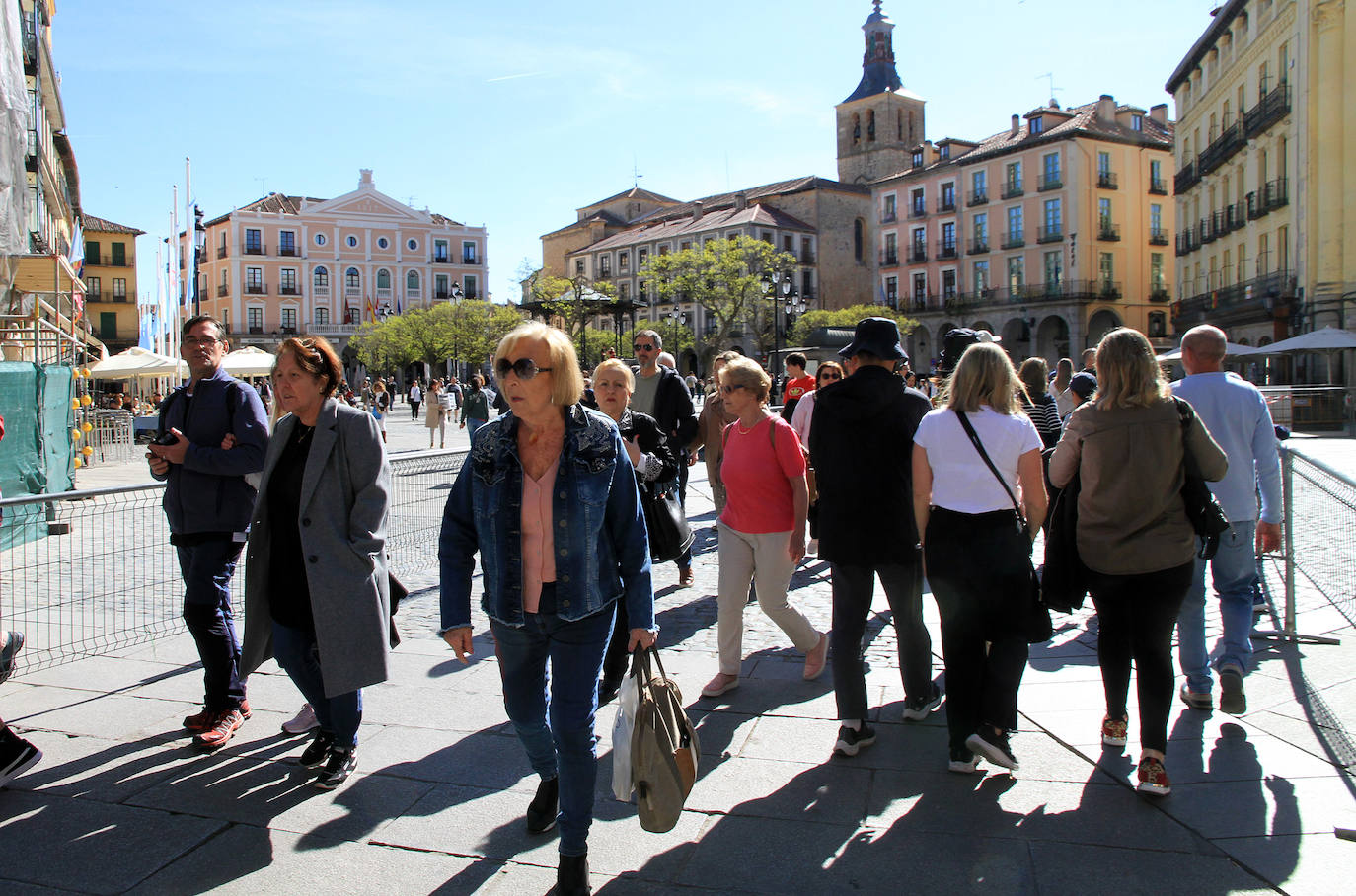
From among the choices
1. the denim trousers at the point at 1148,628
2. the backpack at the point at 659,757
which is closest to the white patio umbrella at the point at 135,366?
the backpack at the point at 659,757

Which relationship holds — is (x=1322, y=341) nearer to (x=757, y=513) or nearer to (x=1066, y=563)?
(x=757, y=513)

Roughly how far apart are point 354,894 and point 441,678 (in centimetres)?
216

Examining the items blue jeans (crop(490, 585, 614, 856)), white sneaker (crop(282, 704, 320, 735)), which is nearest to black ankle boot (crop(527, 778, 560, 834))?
blue jeans (crop(490, 585, 614, 856))

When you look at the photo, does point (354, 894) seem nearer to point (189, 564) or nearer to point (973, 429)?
point (189, 564)

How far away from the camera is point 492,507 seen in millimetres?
3102

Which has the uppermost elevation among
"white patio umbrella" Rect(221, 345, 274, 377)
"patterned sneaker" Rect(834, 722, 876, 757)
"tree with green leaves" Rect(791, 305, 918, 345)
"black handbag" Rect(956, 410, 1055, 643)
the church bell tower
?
the church bell tower

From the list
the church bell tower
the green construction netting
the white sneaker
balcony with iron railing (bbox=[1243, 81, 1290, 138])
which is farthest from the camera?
the church bell tower

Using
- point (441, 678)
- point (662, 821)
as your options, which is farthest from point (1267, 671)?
point (441, 678)

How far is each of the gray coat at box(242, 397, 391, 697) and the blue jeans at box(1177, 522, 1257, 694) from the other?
3.44m

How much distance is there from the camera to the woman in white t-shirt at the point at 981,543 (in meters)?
3.86

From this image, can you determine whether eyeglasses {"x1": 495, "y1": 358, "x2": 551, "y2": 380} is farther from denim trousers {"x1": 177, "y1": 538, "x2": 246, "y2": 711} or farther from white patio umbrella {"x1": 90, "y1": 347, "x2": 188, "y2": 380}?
white patio umbrella {"x1": 90, "y1": 347, "x2": 188, "y2": 380}

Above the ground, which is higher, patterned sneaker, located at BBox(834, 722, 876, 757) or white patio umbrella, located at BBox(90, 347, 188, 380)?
white patio umbrella, located at BBox(90, 347, 188, 380)

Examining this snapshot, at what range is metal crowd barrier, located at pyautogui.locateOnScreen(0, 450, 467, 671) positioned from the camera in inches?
206

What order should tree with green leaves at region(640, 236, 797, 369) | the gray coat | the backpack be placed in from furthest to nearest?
1. tree with green leaves at region(640, 236, 797, 369)
2. the gray coat
3. the backpack
